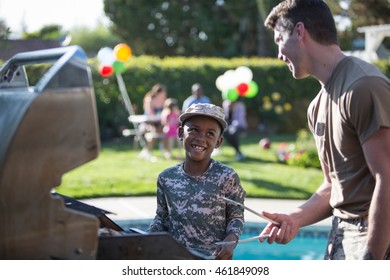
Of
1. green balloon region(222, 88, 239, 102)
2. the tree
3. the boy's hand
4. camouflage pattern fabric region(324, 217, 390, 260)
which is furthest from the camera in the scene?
the tree

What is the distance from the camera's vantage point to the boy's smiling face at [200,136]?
135 inches

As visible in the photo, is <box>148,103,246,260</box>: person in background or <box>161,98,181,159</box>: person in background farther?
<box>161,98,181,159</box>: person in background

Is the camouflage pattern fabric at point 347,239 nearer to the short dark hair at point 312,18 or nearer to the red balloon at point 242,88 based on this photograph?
the short dark hair at point 312,18

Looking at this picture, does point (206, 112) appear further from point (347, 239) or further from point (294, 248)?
point (294, 248)

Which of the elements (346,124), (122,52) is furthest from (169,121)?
(346,124)

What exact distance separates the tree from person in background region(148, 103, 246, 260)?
3076 centimetres

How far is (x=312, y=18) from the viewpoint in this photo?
8.50 feet

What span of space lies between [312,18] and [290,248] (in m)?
6.51

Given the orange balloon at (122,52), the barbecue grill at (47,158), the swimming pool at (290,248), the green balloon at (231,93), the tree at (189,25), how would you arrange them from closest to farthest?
the barbecue grill at (47,158)
the swimming pool at (290,248)
the green balloon at (231,93)
the orange balloon at (122,52)
the tree at (189,25)

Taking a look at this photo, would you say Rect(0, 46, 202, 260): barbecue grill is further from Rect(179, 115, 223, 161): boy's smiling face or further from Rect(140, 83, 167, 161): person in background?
Rect(140, 83, 167, 161): person in background

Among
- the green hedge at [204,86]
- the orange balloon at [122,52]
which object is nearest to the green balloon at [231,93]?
the orange balloon at [122,52]

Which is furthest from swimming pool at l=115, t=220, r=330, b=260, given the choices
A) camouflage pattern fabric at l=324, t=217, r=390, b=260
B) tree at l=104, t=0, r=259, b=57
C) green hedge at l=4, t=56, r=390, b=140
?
tree at l=104, t=0, r=259, b=57

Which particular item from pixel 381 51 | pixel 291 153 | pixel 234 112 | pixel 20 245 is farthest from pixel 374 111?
pixel 381 51

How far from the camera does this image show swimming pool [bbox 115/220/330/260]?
8500mm
